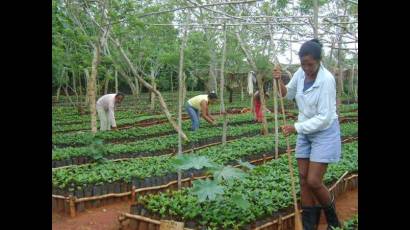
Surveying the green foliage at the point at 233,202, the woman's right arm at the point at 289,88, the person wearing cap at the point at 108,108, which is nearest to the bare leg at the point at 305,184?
the green foliage at the point at 233,202

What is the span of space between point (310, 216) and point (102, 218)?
237cm

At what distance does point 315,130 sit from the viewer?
3.75 m

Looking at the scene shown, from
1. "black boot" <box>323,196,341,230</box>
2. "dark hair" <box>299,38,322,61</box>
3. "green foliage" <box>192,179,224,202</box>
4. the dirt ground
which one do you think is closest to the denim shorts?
"black boot" <box>323,196,341,230</box>

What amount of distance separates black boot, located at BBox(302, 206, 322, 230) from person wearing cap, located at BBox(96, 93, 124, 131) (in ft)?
23.2

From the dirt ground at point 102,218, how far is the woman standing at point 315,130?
76cm

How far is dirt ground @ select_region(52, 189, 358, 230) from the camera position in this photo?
15.8 feet

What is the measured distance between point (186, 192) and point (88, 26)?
7.14m


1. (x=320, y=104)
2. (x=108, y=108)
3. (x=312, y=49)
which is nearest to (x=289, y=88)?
(x=320, y=104)

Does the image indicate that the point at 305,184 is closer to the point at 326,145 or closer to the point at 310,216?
the point at 310,216

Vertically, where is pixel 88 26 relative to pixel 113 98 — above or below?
above

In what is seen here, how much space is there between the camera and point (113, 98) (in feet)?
34.2

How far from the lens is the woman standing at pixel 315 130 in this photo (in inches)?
146
